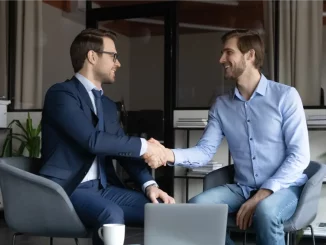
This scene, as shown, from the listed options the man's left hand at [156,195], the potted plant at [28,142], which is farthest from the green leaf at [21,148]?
the man's left hand at [156,195]

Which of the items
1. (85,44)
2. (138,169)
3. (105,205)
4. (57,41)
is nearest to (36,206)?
(105,205)

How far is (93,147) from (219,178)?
2.60 ft

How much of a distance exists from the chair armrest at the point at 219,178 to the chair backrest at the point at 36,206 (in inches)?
29.3

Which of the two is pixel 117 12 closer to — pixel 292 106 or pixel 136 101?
pixel 136 101

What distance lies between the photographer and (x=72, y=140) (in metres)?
2.28

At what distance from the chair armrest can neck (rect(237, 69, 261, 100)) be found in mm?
412

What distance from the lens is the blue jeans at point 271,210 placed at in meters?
2.11

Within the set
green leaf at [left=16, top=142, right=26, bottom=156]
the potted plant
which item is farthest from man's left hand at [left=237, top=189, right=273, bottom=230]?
green leaf at [left=16, top=142, right=26, bottom=156]

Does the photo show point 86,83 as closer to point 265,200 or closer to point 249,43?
point 249,43

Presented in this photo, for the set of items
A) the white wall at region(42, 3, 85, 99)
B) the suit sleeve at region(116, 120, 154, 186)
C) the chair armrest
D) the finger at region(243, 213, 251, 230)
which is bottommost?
the finger at region(243, 213, 251, 230)

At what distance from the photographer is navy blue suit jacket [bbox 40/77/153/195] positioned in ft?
7.21

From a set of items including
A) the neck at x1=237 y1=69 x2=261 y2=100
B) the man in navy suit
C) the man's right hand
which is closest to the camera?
the man in navy suit

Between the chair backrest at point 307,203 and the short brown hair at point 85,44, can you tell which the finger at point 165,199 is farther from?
the short brown hair at point 85,44

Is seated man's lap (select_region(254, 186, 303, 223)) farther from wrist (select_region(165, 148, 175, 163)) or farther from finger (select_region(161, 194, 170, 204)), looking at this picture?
wrist (select_region(165, 148, 175, 163))
